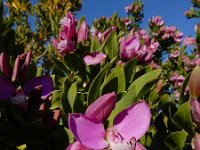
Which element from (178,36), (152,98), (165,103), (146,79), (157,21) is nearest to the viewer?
(146,79)

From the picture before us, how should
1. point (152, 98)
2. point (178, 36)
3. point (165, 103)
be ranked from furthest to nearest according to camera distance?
point (178, 36) < point (152, 98) < point (165, 103)

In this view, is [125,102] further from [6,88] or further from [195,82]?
[6,88]

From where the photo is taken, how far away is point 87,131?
2.85 ft

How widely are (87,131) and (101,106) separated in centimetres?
7

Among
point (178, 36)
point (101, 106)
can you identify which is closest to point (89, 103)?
point (101, 106)

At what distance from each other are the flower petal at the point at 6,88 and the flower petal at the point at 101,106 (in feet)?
0.92

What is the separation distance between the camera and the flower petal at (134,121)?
0.89 meters

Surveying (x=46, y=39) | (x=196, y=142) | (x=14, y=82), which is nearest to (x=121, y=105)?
(x=196, y=142)

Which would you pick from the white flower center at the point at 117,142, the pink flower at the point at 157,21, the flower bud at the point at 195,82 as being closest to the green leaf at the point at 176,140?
the flower bud at the point at 195,82

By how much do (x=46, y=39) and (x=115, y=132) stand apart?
4.12 meters

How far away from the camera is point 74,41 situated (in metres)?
1.51

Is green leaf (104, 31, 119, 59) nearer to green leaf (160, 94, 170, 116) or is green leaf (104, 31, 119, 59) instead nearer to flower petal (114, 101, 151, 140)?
green leaf (160, 94, 170, 116)

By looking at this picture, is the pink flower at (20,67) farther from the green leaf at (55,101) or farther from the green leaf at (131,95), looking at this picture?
the green leaf at (131,95)

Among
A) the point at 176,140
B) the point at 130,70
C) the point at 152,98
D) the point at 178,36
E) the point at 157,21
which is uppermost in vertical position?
the point at 157,21
